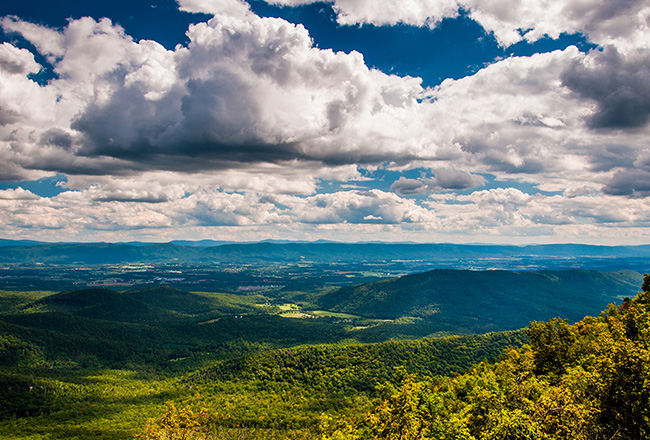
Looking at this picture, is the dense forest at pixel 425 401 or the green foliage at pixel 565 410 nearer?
the green foliage at pixel 565 410

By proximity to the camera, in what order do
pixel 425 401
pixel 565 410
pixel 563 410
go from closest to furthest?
pixel 565 410 < pixel 563 410 < pixel 425 401

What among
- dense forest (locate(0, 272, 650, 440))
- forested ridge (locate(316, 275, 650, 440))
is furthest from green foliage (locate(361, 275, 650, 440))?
dense forest (locate(0, 272, 650, 440))

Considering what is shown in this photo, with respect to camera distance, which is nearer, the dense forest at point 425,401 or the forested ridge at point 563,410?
the forested ridge at point 563,410

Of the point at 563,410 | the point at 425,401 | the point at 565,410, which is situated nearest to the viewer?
the point at 565,410

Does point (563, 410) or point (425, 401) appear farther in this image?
point (425, 401)

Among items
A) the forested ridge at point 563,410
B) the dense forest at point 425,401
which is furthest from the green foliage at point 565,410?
the dense forest at point 425,401

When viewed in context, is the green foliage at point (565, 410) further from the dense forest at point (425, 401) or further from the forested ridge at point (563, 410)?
the dense forest at point (425, 401)

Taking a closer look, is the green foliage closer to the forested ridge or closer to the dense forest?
the forested ridge

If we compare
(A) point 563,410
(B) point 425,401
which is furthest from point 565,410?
(B) point 425,401

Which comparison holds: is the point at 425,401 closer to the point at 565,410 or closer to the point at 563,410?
the point at 563,410

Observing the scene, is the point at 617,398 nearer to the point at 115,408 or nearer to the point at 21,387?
Answer: the point at 115,408

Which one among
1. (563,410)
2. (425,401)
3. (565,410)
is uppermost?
(565,410)
